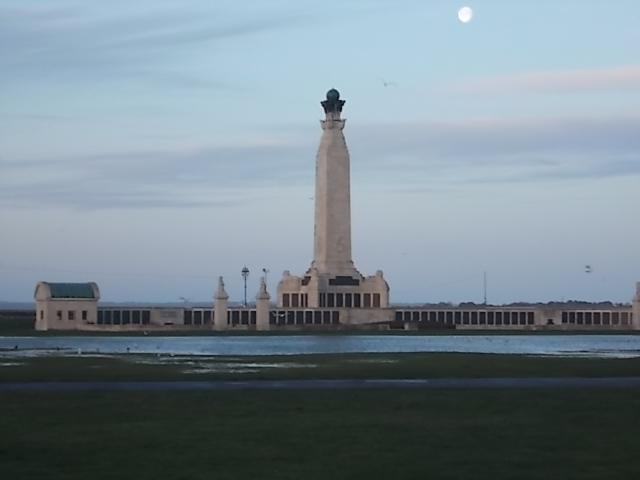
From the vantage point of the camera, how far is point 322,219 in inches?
4715

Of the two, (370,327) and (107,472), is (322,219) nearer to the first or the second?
(370,327)

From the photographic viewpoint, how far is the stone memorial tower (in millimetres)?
A: 119125

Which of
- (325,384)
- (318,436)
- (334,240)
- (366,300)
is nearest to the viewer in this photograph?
(318,436)

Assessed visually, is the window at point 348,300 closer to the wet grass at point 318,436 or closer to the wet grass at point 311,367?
the wet grass at point 311,367

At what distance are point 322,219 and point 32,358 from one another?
2720 inches

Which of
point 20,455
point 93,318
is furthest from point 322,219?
point 20,455

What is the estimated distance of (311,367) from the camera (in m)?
46.4

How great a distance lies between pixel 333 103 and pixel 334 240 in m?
12.7

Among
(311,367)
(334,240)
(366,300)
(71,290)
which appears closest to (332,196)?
(334,240)

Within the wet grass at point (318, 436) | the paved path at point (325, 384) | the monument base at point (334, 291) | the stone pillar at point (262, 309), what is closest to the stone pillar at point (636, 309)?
the monument base at point (334, 291)

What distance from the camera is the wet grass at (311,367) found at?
133 ft

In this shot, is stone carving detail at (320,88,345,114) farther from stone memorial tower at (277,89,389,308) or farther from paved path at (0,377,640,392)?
paved path at (0,377,640,392)

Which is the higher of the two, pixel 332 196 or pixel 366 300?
pixel 332 196

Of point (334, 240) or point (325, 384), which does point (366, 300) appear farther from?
point (325, 384)
